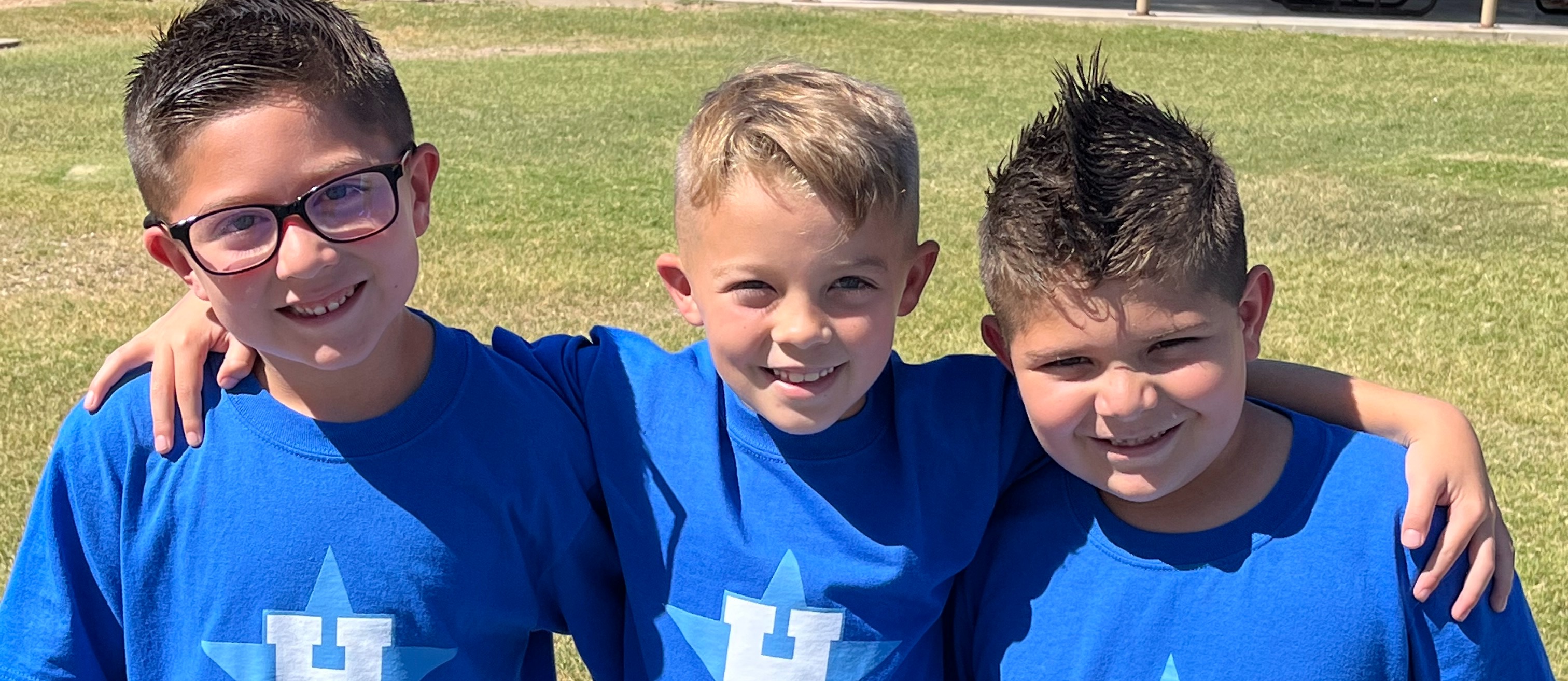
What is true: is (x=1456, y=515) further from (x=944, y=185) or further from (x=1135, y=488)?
(x=944, y=185)

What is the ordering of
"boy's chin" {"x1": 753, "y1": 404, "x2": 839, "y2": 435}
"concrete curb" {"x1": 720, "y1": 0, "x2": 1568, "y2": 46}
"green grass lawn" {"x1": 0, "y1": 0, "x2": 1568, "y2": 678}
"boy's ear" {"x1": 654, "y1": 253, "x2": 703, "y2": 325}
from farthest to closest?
"concrete curb" {"x1": 720, "y1": 0, "x2": 1568, "y2": 46}, "green grass lawn" {"x1": 0, "y1": 0, "x2": 1568, "y2": 678}, "boy's ear" {"x1": 654, "y1": 253, "x2": 703, "y2": 325}, "boy's chin" {"x1": 753, "y1": 404, "x2": 839, "y2": 435}

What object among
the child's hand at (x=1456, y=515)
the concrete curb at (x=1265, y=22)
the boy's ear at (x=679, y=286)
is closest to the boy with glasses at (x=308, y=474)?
the boy's ear at (x=679, y=286)

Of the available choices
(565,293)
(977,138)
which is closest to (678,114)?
(977,138)

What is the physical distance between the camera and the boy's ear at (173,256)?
6.59ft

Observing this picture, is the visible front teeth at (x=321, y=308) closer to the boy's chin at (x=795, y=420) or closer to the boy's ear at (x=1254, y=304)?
the boy's chin at (x=795, y=420)

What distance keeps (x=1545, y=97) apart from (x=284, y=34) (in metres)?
12.5

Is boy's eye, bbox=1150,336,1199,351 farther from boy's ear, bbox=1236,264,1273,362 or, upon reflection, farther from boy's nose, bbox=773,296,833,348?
boy's nose, bbox=773,296,833,348

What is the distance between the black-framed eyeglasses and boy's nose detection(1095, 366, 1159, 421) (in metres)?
0.98

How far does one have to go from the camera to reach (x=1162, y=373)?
6.50 feet

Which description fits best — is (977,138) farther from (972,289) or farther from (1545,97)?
(1545,97)

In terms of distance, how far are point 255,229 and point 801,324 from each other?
0.70 meters

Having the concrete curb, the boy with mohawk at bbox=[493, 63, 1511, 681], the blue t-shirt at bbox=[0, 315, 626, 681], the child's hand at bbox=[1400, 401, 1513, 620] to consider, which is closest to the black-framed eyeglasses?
the blue t-shirt at bbox=[0, 315, 626, 681]

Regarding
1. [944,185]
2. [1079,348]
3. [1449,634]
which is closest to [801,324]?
[1079,348]

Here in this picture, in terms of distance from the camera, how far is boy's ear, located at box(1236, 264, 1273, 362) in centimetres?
207
